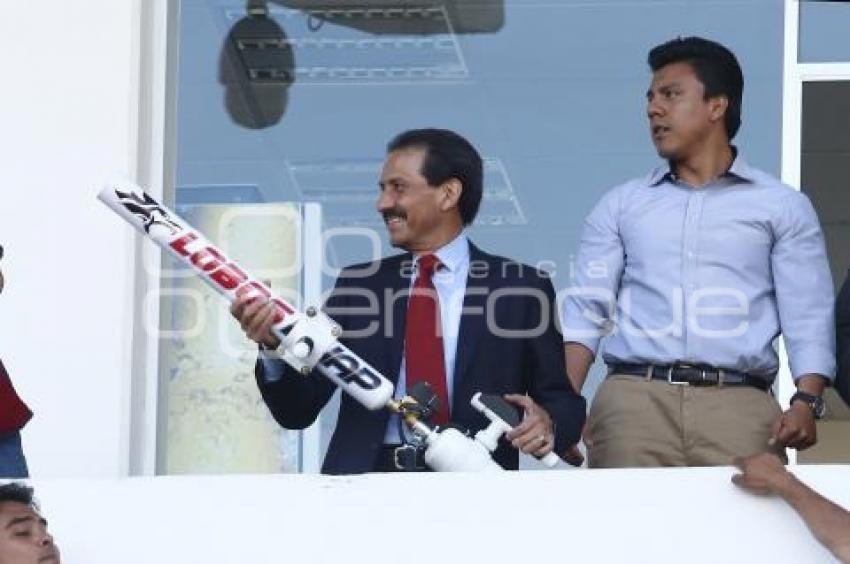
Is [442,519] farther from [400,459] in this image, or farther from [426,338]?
[426,338]

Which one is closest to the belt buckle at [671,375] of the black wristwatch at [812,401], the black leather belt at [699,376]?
the black leather belt at [699,376]

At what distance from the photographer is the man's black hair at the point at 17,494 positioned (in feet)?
18.0

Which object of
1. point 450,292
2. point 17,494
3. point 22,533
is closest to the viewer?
point 22,533

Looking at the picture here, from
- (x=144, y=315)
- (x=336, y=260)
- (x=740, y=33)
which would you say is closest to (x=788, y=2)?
(x=740, y=33)

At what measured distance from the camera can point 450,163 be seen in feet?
20.9

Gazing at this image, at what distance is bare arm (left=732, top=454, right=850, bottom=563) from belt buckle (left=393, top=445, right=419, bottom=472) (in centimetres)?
73

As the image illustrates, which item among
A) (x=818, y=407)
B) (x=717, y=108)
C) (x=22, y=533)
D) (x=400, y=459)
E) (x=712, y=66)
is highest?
(x=712, y=66)

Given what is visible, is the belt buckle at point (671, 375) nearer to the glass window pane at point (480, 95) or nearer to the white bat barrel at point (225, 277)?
the white bat barrel at point (225, 277)

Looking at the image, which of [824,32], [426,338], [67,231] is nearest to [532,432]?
[426,338]

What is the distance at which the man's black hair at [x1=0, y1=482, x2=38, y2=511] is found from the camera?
18.0 ft

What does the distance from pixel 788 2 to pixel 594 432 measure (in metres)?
2.22

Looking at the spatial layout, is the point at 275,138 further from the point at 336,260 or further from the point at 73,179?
the point at 73,179

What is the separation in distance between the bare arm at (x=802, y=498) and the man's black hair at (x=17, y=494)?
4.91ft

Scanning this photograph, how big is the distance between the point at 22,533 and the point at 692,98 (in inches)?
82.8
